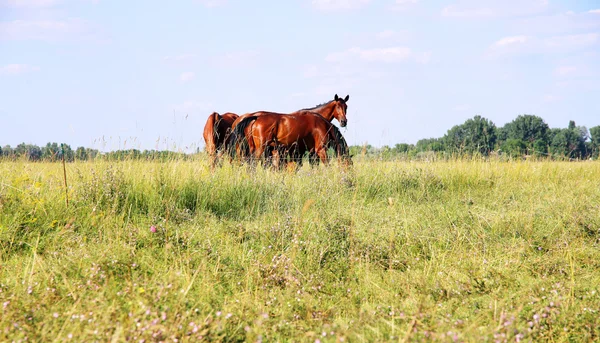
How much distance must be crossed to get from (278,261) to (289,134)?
7.30 metres

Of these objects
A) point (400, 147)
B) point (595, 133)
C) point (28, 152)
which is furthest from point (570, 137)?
Answer: point (28, 152)

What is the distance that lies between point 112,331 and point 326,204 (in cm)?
415

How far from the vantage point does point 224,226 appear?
586 centimetres

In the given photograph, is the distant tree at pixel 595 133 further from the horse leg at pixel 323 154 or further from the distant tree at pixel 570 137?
the horse leg at pixel 323 154

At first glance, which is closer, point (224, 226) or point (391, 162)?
point (224, 226)

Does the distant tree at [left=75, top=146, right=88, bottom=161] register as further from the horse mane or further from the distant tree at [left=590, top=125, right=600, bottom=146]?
the distant tree at [left=590, top=125, right=600, bottom=146]

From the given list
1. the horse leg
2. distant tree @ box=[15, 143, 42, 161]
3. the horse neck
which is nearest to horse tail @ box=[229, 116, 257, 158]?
the horse leg

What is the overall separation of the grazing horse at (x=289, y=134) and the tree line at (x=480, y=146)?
3.09 feet

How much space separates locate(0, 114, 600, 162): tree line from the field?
2.06 feet

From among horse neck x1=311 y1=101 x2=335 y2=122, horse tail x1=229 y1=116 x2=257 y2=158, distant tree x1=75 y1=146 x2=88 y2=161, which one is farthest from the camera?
horse neck x1=311 y1=101 x2=335 y2=122

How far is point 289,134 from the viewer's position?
1166 cm

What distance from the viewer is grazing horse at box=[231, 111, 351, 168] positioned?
11.6 metres

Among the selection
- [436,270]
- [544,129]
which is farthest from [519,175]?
[544,129]

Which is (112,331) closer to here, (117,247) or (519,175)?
(117,247)
